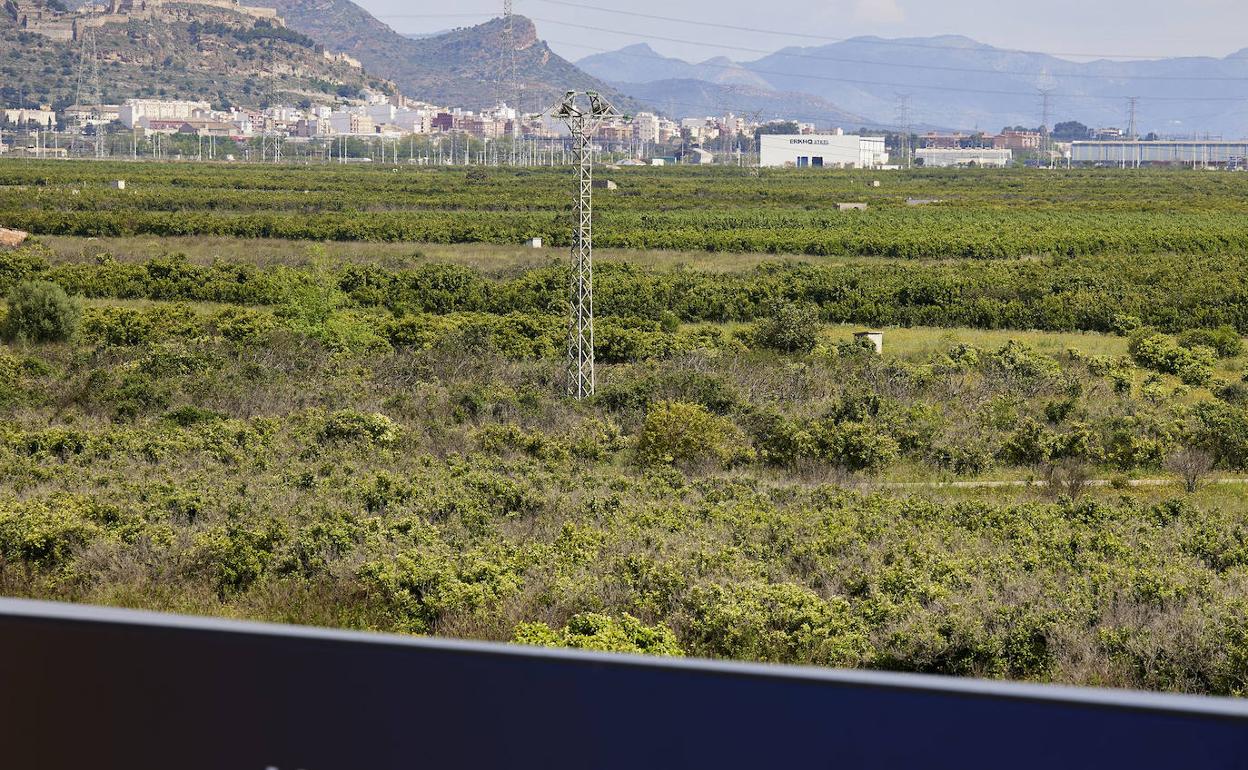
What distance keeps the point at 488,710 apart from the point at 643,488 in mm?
11903

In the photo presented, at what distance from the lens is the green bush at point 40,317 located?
25625mm

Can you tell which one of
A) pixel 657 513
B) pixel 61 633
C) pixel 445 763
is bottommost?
pixel 657 513

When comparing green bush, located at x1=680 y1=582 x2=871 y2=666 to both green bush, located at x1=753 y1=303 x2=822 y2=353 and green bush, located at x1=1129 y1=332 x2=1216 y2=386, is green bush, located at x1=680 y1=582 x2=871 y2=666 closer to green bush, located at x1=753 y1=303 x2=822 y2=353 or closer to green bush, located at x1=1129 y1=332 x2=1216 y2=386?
green bush, located at x1=753 y1=303 x2=822 y2=353

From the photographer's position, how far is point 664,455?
643 inches

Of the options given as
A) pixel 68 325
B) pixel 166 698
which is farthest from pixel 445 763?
pixel 68 325

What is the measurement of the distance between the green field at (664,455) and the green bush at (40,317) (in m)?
0.07

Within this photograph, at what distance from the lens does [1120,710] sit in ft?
6.25

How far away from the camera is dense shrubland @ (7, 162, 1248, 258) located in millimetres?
47281

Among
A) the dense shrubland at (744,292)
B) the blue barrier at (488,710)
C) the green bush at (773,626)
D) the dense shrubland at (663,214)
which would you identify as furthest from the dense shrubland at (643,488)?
the dense shrubland at (663,214)

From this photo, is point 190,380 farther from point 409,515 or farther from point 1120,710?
point 1120,710

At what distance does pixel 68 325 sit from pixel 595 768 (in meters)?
26.3

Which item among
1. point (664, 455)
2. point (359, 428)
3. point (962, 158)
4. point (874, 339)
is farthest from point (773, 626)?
point (962, 158)

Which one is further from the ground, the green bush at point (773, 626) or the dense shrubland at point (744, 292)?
the dense shrubland at point (744, 292)

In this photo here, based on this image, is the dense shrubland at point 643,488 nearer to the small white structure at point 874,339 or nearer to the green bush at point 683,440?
the green bush at point 683,440
